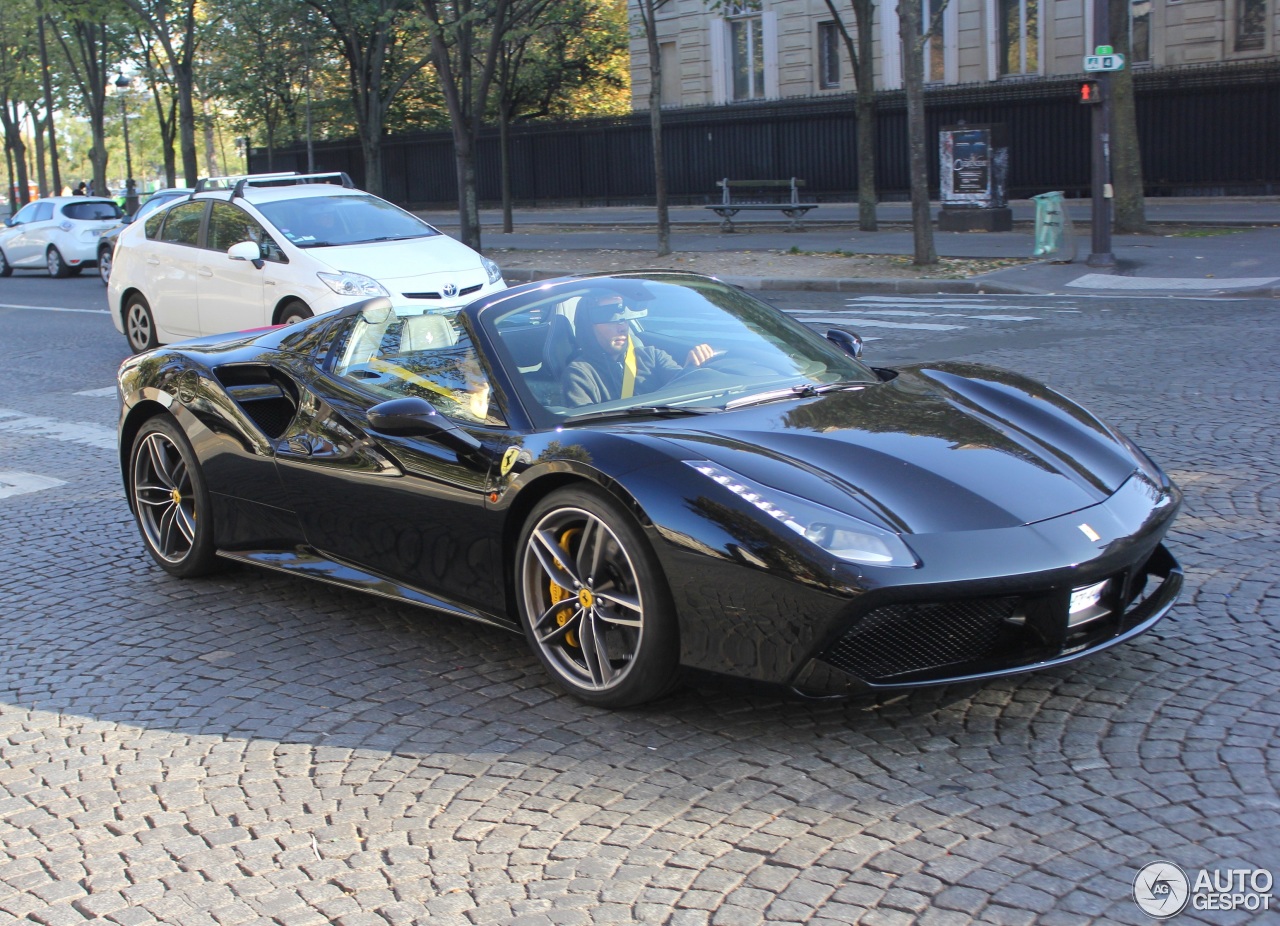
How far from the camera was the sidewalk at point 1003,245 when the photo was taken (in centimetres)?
1606

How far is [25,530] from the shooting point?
23.7 feet

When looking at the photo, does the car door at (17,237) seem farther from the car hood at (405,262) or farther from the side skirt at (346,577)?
the side skirt at (346,577)

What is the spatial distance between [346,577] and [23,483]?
413 centimetres

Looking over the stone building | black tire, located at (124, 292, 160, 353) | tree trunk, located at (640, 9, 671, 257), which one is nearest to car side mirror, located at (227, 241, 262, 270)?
black tire, located at (124, 292, 160, 353)

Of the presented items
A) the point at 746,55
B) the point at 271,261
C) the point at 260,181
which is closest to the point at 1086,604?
the point at 271,261

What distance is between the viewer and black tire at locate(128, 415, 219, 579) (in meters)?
5.94

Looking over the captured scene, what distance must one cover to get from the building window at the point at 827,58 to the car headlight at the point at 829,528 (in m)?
33.6

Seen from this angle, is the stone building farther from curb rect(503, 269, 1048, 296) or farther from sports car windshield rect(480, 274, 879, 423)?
sports car windshield rect(480, 274, 879, 423)

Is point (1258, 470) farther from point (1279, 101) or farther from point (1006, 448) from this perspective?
point (1279, 101)

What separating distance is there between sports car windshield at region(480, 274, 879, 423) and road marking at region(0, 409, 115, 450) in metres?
5.40

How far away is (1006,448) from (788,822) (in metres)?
1.53

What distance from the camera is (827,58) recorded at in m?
35.8

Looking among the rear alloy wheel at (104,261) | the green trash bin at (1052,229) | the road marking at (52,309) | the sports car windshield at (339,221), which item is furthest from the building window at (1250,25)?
the rear alloy wheel at (104,261)

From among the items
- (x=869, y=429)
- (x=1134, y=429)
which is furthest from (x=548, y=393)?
(x=1134, y=429)
